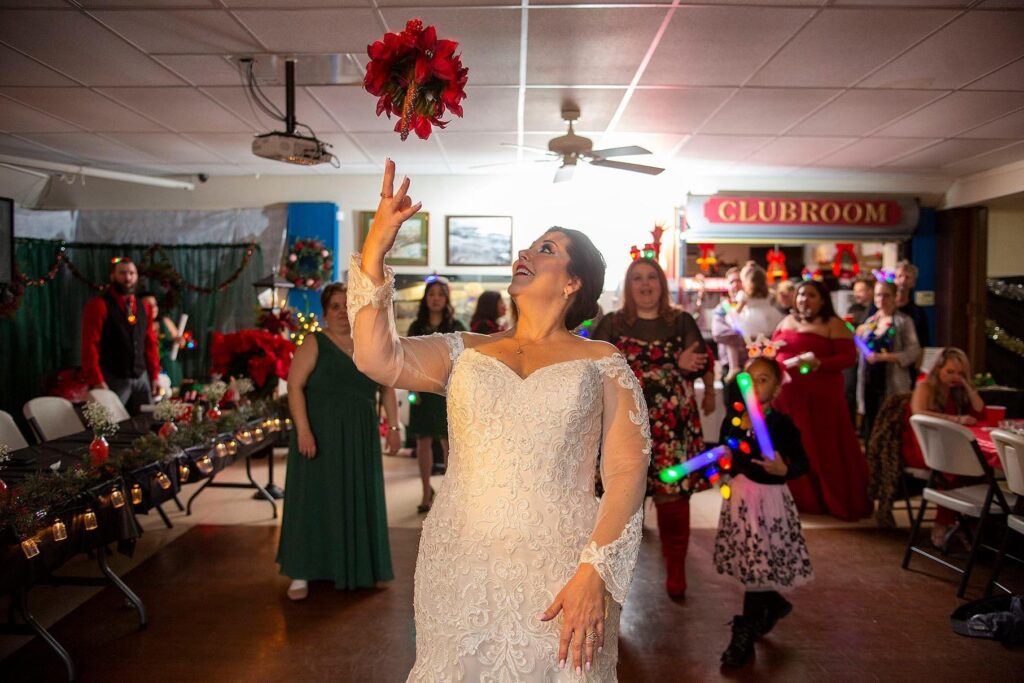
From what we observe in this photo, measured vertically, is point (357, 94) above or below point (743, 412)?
above

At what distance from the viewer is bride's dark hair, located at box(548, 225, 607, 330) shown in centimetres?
199

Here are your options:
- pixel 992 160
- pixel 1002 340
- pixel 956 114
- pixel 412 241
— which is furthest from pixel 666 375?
pixel 1002 340

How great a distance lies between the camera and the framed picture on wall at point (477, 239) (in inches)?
344

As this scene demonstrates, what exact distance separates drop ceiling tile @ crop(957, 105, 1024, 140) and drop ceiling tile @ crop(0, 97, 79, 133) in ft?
24.3

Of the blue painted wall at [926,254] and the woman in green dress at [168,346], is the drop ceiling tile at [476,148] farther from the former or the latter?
the blue painted wall at [926,254]

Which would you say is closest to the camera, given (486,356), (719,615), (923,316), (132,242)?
(486,356)

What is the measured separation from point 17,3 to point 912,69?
4.99 m

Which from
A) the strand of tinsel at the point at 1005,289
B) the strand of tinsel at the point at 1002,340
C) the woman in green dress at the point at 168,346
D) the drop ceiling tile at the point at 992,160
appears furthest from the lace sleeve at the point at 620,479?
the strand of tinsel at the point at 1005,289

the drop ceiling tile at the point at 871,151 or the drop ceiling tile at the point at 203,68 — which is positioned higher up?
the drop ceiling tile at the point at 871,151

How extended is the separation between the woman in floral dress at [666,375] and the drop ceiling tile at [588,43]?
127cm

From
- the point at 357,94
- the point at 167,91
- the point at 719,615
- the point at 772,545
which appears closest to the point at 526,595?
the point at 772,545

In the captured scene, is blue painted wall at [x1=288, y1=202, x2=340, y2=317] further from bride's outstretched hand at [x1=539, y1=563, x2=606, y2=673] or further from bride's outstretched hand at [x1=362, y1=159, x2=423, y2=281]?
bride's outstretched hand at [x1=539, y1=563, x2=606, y2=673]

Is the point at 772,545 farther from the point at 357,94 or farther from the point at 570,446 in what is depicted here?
the point at 357,94

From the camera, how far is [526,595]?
5.82 feet
